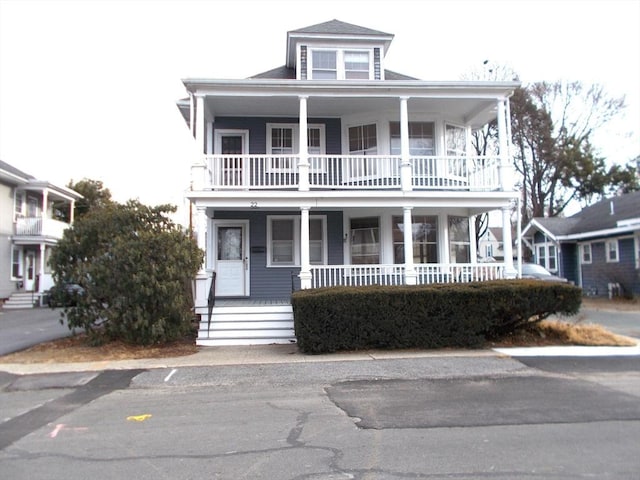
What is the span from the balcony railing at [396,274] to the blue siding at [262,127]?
3985mm

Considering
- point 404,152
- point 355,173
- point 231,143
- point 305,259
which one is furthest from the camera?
point 231,143

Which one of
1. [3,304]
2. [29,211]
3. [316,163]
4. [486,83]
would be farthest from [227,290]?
[29,211]

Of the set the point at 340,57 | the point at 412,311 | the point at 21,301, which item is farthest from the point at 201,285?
the point at 21,301

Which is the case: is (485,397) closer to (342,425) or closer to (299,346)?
(342,425)

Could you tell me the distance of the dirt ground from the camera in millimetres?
10828

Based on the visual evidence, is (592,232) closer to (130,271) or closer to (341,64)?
(341,64)

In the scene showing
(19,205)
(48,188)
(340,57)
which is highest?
(340,57)

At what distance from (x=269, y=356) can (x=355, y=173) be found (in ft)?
22.8

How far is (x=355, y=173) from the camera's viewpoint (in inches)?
615

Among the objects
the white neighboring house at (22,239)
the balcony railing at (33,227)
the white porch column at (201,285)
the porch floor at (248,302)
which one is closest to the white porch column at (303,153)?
the white porch column at (201,285)

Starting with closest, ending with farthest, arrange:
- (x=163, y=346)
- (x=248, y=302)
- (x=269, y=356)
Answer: (x=269, y=356)
(x=163, y=346)
(x=248, y=302)

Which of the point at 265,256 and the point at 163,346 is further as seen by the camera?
the point at 265,256

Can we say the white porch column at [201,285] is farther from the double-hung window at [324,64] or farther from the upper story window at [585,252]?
the upper story window at [585,252]

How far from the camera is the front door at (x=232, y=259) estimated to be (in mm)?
15374
